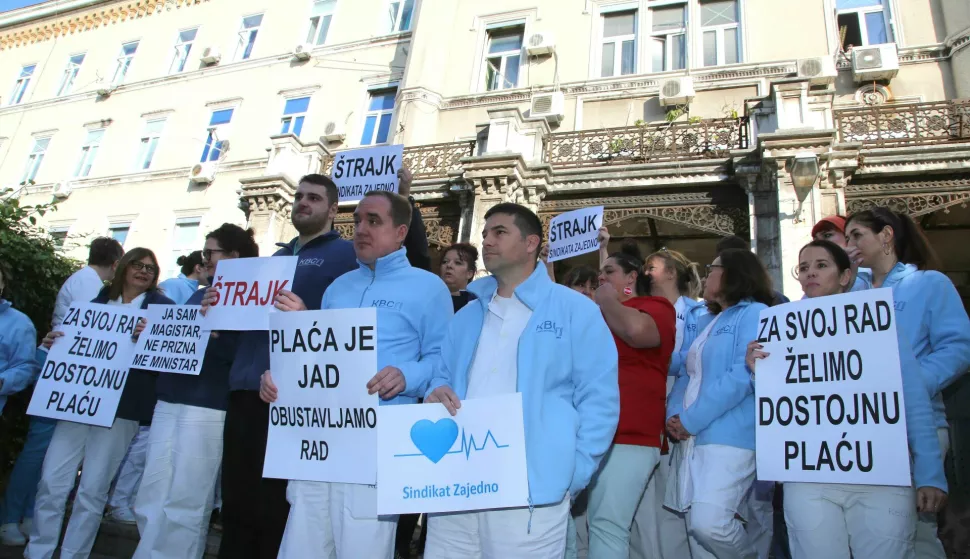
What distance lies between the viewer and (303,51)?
1881 cm

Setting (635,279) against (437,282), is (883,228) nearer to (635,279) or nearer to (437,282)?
(635,279)

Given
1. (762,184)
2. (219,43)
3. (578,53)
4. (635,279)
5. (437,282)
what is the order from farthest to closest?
(219,43) < (578,53) < (762,184) < (635,279) < (437,282)

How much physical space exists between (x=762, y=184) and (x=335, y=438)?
28.3 ft

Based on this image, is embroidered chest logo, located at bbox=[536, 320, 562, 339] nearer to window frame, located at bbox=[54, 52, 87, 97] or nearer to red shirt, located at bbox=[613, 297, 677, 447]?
red shirt, located at bbox=[613, 297, 677, 447]

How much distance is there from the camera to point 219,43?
68.6ft

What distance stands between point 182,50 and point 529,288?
76.2 feet

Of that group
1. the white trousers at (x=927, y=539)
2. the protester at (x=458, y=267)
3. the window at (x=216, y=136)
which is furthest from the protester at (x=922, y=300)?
the window at (x=216, y=136)

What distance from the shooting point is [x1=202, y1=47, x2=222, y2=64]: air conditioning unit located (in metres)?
20.4

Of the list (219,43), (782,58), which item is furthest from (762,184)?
(219,43)

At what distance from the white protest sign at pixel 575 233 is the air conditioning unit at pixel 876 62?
9.54 meters

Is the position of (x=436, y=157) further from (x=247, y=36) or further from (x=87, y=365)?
(x=247, y=36)

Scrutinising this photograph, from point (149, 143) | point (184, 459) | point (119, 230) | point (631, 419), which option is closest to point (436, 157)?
point (184, 459)

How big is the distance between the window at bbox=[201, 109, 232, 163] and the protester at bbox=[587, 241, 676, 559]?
59.8 ft

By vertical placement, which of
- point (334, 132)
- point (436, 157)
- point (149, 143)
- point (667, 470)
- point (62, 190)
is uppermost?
point (149, 143)
